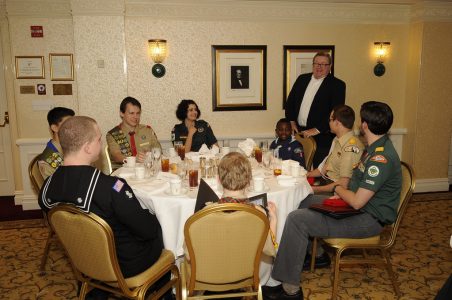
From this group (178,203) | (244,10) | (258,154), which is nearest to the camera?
(178,203)

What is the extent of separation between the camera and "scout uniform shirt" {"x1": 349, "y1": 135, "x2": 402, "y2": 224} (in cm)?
271

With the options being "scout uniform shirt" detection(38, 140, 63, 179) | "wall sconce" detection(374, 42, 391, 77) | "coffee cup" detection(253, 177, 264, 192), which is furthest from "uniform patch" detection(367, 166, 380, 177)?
"wall sconce" detection(374, 42, 391, 77)

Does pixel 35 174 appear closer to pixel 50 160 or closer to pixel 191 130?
pixel 50 160

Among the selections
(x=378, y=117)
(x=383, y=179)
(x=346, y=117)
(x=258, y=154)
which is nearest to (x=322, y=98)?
(x=346, y=117)

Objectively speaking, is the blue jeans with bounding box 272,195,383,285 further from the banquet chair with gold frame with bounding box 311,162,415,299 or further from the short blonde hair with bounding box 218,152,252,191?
the short blonde hair with bounding box 218,152,252,191

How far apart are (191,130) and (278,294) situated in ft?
7.63

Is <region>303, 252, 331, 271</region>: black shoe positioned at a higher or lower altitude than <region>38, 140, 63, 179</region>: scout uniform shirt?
lower

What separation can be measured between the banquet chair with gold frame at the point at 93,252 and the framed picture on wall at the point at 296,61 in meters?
3.78

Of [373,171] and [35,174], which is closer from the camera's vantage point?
[373,171]

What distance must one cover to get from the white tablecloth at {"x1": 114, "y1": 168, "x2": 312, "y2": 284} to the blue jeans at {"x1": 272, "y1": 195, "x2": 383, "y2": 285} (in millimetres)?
92

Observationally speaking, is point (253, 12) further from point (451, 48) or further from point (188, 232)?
point (188, 232)

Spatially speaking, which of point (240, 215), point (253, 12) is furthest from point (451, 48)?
point (240, 215)

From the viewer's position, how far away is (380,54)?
18.6ft

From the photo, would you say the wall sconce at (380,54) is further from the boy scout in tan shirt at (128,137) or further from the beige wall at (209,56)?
the boy scout in tan shirt at (128,137)
